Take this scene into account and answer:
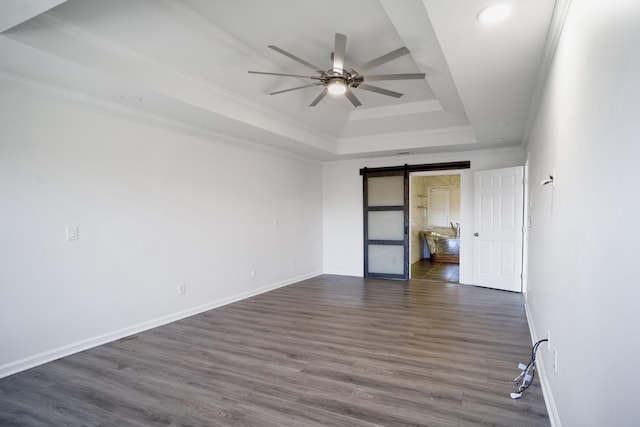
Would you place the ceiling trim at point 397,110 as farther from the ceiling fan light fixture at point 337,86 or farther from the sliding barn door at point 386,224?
the ceiling fan light fixture at point 337,86

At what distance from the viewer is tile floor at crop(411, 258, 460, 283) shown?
6.99 meters

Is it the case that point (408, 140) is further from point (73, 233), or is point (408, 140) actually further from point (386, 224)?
point (73, 233)

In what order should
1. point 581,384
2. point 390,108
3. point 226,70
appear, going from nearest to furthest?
point 581,384
point 226,70
point 390,108

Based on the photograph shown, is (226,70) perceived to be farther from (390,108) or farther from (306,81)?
(390,108)

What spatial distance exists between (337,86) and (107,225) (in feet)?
9.03

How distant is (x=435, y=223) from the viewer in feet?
34.0

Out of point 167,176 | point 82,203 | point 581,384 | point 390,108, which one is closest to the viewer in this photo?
point 581,384

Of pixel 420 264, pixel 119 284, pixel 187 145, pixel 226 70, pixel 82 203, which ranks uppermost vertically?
pixel 226 70

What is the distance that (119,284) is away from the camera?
372 centimetres

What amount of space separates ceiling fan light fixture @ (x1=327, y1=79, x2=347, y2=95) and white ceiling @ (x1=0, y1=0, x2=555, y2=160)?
0.46 meters

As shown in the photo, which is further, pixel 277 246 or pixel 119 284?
pixel 277 246

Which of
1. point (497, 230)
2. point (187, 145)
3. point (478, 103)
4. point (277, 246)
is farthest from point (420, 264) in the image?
point (187, 145)

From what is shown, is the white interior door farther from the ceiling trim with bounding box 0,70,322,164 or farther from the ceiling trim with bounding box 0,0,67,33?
the ceiling trim with bounding box 0,0,67,33

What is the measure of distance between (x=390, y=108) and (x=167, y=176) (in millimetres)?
3431
